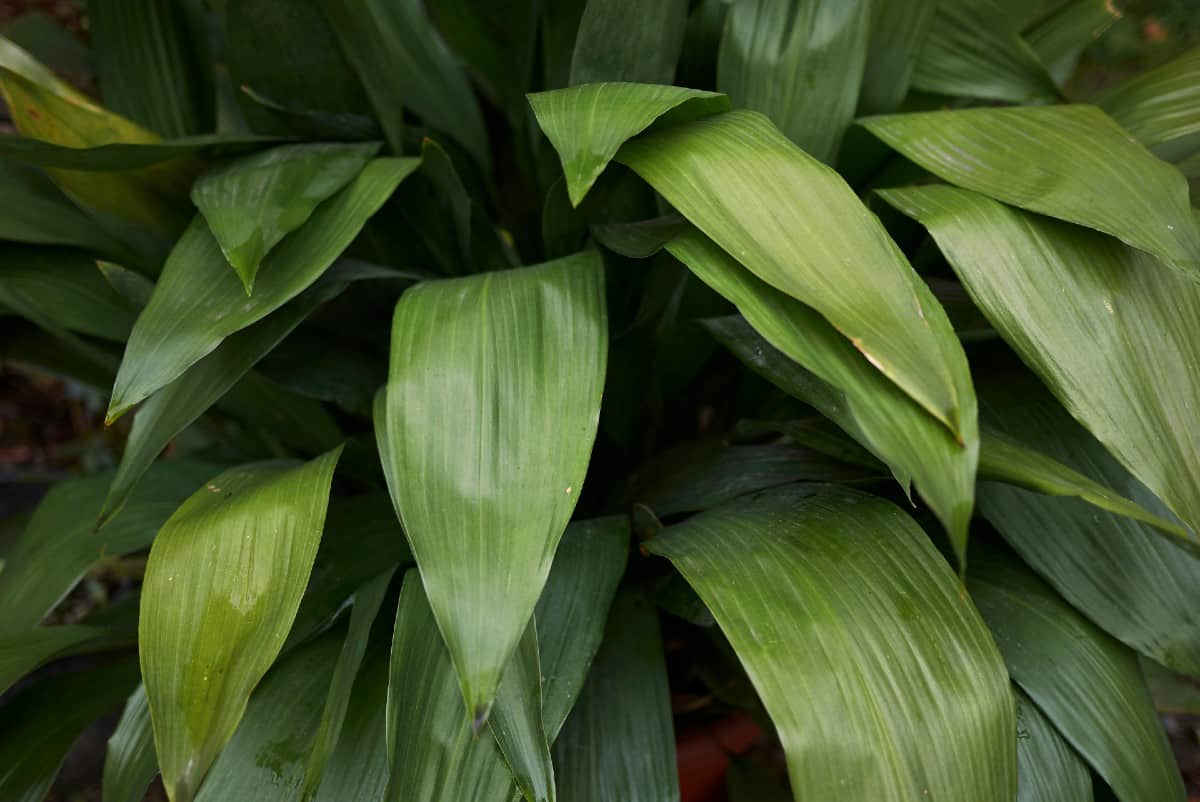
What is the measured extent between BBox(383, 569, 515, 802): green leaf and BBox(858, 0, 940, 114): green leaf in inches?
22.0

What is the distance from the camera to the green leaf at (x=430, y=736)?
0.49 meters

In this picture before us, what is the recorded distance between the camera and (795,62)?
66 centimetres

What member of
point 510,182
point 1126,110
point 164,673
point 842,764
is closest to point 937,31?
point 1126,110

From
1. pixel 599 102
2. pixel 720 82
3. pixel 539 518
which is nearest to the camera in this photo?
pixel 539 518

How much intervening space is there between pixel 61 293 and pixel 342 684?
47cm

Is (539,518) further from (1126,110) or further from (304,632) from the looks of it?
(1126,110)

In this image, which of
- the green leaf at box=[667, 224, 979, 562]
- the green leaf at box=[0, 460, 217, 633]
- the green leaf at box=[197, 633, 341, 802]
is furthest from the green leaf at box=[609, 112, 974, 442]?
the green leaf at box=[0, 460, 217, 633]

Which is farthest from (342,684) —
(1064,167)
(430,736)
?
(1064,167)

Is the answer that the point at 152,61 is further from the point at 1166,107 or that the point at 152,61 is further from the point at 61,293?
the point at 1166,107

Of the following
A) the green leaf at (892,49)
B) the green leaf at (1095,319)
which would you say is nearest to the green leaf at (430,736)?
the green leaf at (1095,319)

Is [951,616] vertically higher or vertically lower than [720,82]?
lower

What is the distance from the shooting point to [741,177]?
0.49m

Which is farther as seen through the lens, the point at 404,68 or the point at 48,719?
the point at 404,68

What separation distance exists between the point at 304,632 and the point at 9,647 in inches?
7.3
